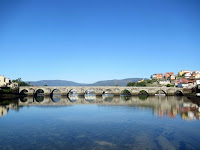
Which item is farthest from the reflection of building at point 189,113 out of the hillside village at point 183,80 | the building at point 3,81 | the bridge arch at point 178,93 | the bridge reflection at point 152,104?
the building at point 3,81

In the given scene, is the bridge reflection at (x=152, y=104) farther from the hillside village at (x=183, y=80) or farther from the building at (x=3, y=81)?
the hillside village at (x=183, y=80)

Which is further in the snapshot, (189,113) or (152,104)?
(152,104)

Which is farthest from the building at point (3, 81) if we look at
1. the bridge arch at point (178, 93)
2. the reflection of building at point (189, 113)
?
the bridge arch at point (178, 93)

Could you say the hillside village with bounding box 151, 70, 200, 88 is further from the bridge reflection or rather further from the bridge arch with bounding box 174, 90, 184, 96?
the bridge reflection

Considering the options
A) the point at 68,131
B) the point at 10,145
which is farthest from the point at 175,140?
the point at 10,145

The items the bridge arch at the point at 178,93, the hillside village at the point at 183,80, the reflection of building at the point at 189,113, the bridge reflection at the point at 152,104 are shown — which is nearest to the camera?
the reflection of building at the point at 189,113

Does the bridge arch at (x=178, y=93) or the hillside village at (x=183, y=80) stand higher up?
the hillside village at (x=183, y=80)

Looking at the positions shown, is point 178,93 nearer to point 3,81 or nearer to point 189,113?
point 189,113

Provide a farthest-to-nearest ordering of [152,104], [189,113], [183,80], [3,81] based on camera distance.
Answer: [183,80]
[3,81]
[152,104]
[189,113]

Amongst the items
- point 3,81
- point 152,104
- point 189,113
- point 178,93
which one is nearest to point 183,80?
point 178,93

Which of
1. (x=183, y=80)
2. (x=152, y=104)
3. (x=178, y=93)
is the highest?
(x=183, y=80)

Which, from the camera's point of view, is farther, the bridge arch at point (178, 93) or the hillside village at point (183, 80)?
the hillside village at point (183, 80)

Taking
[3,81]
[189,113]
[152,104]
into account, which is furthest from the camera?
[3,81]

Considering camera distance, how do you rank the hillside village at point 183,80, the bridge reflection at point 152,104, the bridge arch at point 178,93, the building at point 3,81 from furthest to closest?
the hillside village at point 183,80 → the bridge arch at point 178,93 → the building at point 3,81 → the bridge reflection at point 152,104
